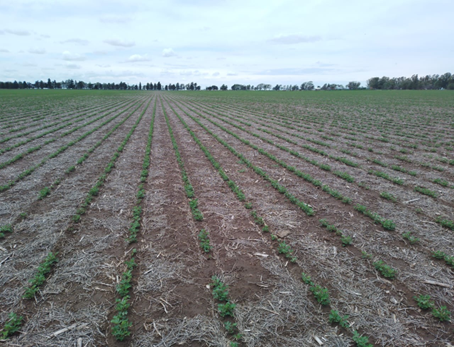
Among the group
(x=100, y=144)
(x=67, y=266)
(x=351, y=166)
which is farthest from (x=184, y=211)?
(x=100, y=144)

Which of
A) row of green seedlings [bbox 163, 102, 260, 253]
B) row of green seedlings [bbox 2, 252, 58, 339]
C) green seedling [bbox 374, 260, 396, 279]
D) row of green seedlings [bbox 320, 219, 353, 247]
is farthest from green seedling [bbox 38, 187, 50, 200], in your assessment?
green seedling [bbox 374, 260, 396, 279]

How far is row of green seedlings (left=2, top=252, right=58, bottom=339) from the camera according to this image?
326cm

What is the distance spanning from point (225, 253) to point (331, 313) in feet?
6.77

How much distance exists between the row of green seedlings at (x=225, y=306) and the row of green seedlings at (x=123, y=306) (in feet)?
4.13

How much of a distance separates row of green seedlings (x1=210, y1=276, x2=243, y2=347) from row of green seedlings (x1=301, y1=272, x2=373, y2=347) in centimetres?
129

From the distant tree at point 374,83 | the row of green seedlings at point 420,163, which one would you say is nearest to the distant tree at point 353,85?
the distant tree at point 374,83

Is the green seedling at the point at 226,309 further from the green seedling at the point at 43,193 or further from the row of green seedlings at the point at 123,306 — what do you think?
the green seedling at the point at 43,193

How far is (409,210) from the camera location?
21.1ft

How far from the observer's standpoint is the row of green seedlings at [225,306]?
10.9 ft

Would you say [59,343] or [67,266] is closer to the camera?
[59,343]

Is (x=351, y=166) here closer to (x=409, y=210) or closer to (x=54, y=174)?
(x=409, y=210)

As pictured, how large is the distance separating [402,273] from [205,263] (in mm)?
3470

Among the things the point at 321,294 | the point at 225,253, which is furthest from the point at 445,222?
the point at 225,253

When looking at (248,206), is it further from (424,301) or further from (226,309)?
(424,301)
